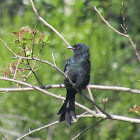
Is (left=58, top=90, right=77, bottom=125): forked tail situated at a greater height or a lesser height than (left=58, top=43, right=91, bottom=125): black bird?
lesser

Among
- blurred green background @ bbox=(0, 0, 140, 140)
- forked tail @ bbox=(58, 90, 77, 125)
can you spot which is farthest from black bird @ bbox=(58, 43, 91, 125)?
blurred green background @ bbox=(0, 0, 140, 140)

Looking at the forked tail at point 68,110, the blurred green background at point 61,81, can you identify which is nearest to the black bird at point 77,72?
the forked tail at point 68,110

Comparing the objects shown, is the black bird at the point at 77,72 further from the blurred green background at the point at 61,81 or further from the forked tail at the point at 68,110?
the blurred green background at the point at 61,81

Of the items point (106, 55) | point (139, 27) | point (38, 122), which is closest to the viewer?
point (38, 122)

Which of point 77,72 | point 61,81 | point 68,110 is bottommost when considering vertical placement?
point 61,81

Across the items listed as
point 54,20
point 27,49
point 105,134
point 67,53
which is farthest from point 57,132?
point 27,49

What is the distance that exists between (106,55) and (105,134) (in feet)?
4.76

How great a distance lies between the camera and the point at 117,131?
18.9ft

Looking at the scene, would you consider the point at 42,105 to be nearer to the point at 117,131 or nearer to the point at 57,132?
the point at 57,132

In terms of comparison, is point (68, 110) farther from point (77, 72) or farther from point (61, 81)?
point (61, 81)

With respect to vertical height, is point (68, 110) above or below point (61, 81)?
above

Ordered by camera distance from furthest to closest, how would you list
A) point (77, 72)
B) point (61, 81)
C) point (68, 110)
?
point (61, 81), point (77, 72), point (68, 110)

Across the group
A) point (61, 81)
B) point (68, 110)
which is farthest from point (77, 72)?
point (61, 81)

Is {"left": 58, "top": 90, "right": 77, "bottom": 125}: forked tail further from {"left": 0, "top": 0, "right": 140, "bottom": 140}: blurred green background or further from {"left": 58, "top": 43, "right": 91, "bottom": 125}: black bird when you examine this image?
{"left": 0, "top": 0, "right": 140, "bottom": 140}: blurred green background
